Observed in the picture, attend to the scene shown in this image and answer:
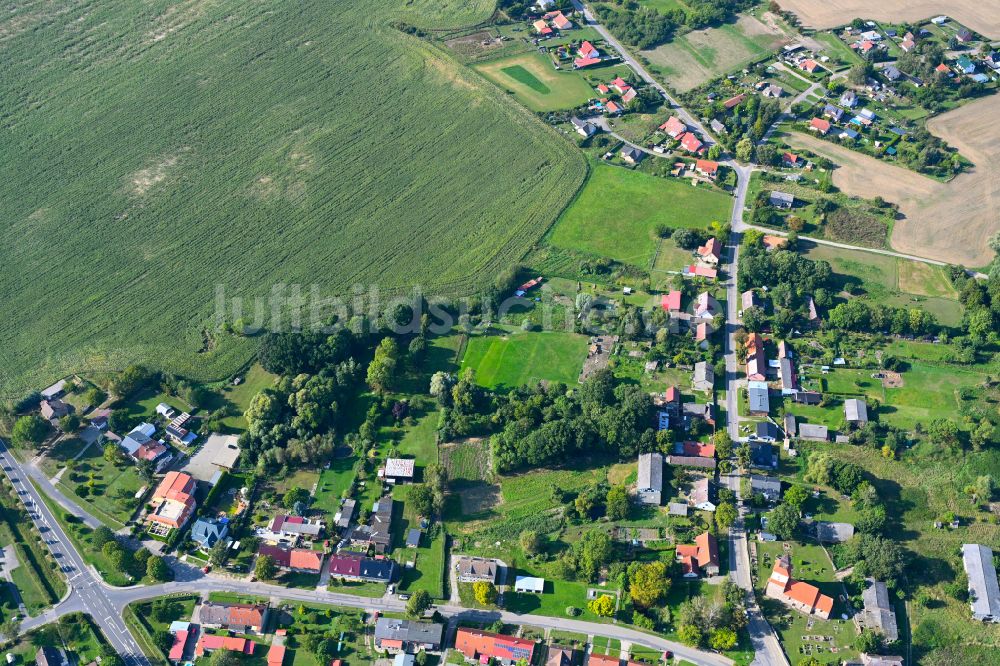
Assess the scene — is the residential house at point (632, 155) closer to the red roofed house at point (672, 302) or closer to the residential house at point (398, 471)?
the red roofed house at point (672, 302)

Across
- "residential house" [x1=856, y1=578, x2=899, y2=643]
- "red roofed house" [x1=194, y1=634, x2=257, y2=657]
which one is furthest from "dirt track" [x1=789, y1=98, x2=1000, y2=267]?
"red roofed house" [x1=194, y1=634, x2=257, y2=657]

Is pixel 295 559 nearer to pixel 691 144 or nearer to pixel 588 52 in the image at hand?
pixel 691 144

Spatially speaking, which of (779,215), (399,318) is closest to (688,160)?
(779,215)

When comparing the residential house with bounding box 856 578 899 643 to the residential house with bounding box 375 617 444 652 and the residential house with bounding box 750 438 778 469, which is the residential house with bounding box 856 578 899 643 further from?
the residential house with bounding box 375 617 444 652

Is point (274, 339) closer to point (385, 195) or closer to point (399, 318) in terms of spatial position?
point (399, 318)

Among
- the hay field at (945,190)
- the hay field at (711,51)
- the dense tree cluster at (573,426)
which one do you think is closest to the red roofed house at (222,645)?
the dense tree cluster at (573,426)
